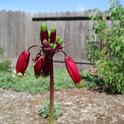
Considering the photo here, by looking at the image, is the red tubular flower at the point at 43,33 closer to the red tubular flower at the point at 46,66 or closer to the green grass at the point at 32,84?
the red tubular flower at the point at 46,66

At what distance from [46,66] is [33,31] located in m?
14.1

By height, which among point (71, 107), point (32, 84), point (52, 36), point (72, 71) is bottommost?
point (71, 107)

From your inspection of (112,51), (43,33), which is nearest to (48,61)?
(43,33)

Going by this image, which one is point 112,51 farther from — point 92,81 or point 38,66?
point 38,66

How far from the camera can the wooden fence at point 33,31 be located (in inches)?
573

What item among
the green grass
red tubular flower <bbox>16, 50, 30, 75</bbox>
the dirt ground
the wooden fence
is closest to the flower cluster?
red tubular flower <bbox>16, 50, 30, 75</bbox>

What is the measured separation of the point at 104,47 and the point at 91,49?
0.94 ft

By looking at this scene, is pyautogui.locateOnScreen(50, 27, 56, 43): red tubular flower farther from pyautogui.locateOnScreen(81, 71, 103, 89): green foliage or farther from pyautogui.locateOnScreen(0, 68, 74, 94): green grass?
pyautogui.locateOnScreen(81, 71, 103, 89): green foliage

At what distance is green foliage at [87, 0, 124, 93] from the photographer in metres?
9.43

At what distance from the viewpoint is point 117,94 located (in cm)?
983

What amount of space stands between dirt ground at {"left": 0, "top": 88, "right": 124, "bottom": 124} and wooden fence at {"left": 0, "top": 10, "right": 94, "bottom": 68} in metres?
4.54

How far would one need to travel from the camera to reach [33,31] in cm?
1602

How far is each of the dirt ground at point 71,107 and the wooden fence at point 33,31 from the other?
4.54 meters

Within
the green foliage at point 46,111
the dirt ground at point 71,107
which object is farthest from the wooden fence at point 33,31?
the green foliage at point 46,111
